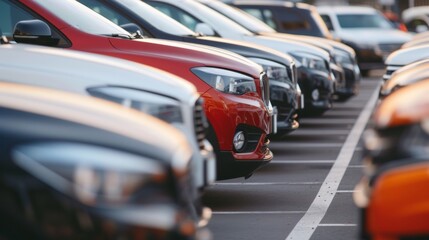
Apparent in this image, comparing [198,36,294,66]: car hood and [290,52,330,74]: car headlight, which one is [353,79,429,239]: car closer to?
[198,36,294,66]: car hood

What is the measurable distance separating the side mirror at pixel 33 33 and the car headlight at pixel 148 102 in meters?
2.20

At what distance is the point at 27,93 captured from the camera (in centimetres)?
604

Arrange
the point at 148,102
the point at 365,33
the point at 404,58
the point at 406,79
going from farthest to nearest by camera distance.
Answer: the point at 365,33 → the point at 404,58 → the point at 406,79 → the point at 148,102

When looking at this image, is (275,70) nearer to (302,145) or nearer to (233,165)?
(302,145)

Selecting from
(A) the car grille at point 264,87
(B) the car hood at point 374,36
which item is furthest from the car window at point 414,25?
(A) the car grille at point 264,87

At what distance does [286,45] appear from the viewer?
16.7 m

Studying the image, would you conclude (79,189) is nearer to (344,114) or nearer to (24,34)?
(24,34)

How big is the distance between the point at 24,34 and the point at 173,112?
2.78 metres

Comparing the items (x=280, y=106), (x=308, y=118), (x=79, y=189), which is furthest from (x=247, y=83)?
(x=308, y=118)

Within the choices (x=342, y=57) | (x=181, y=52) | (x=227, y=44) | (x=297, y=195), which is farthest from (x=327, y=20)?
(x=181, y=52)

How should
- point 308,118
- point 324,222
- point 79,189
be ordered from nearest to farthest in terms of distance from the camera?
point 79,189
point 324,222
point 308,118

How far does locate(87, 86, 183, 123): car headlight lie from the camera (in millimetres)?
7336

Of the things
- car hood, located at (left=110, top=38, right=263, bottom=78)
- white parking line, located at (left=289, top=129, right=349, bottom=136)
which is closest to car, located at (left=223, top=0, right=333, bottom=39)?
white parking line, located at (left=289, top=129, right=349, bottom=136)

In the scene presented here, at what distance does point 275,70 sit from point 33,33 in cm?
461
